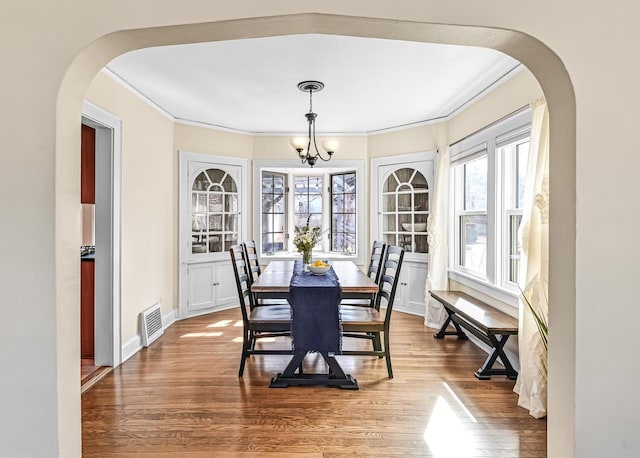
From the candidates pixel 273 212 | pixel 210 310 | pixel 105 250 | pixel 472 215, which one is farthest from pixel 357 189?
pixel 105 250

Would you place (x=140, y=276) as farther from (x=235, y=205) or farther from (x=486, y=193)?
(x=486, y=193)

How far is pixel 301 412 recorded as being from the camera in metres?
2.39

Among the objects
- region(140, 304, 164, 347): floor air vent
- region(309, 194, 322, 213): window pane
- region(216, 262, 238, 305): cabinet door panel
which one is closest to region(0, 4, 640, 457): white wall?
region(140, 304, 164, 347): floor air vent

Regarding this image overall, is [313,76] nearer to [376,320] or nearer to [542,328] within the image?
[376,320]

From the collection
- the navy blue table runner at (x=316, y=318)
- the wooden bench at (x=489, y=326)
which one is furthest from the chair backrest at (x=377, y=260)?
the navy blue table runner at (x=316, y=318)

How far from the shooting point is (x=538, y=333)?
2.39 metres

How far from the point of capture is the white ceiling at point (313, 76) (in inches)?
107

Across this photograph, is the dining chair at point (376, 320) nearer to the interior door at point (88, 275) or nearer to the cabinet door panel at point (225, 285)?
the interior door at point (88, 275)

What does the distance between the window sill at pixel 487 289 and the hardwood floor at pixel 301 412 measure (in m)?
0.59

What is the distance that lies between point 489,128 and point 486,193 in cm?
64

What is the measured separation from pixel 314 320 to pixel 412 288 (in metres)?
2.60
